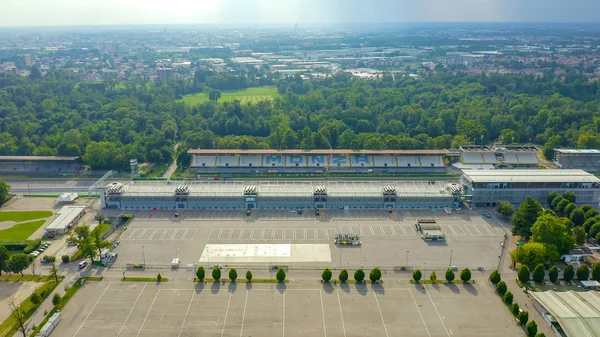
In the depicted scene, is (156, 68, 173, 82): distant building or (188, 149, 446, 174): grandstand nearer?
(188, 149, 446, 174): grandstand

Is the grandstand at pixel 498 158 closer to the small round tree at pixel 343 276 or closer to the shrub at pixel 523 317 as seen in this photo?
the shrub at pixel 523 317

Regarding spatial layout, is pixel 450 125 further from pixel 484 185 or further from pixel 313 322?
pixel 313 322

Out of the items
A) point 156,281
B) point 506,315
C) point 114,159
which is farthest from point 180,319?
point 114,159

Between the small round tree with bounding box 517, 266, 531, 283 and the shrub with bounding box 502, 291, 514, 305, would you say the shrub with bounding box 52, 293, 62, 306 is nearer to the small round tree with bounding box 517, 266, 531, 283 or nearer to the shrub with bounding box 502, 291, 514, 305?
the shrub with bounding box 502, 291, 514, 305

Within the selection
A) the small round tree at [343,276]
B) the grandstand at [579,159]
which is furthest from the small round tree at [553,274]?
the grandstand at [579,159]

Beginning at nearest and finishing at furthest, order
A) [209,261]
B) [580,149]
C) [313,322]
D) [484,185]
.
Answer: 1. [313,322]
2. [209,261]
3. [484,185]
4. [580,149]

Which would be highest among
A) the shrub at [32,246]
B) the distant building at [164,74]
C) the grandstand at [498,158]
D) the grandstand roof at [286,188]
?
the distant building at [164,74]

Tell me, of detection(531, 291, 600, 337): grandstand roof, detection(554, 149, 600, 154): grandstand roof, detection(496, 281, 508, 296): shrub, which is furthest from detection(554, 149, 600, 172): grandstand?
detection(496, 281, 508, 296): shrub
